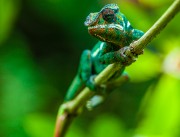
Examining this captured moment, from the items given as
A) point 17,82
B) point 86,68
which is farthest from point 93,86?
point 17,82

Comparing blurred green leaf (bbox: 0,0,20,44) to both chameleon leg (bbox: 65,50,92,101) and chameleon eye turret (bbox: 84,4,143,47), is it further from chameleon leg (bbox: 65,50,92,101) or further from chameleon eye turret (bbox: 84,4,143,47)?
chameleon eye turret (bbox: 84,4,143,47)

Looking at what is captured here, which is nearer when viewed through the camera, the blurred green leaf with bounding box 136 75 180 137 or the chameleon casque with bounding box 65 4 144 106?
the chameleon casque with bounding box 65 4 144 106

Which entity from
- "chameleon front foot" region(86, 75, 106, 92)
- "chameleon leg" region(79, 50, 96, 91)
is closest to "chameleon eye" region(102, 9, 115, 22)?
"chameleon front foot" region(86, 75, 106, 92)

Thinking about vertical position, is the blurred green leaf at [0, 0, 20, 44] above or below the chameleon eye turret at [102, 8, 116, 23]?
above

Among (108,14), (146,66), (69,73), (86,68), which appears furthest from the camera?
(69,73)

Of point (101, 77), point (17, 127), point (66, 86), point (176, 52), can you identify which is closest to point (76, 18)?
point (66, 86)

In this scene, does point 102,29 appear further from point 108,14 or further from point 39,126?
point 39,126
